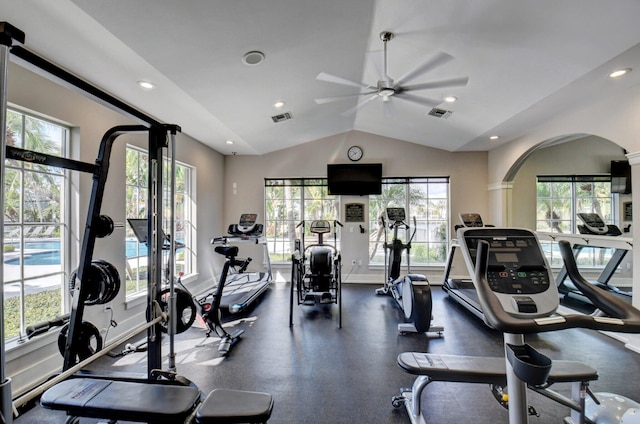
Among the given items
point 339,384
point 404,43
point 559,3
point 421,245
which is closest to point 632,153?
point 559,3

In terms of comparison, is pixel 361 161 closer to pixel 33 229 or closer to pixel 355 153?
pixel 355 153

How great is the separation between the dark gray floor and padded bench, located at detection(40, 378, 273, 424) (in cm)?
87

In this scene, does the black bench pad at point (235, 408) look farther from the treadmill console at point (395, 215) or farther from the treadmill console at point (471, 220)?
the treadmill console at point (471, 220)

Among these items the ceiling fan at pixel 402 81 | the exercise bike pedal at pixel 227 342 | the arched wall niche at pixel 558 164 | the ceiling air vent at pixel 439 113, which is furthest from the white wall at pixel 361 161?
the exercise bike pedal at pixel 227 342

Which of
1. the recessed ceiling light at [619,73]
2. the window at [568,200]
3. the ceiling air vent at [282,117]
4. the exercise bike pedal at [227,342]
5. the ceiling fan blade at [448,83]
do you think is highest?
the ceiling air vent at [282,117]

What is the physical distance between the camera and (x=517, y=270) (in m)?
1.39

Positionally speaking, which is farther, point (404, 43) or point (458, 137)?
point (458, 137)

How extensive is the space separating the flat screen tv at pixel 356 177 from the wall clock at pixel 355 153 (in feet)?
0.65

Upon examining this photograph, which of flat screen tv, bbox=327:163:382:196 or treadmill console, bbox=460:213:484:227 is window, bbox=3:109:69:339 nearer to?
flat screen tv, bbox=327:163:382:196

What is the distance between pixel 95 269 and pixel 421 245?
5709mm

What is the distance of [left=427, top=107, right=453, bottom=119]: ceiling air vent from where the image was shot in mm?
4195

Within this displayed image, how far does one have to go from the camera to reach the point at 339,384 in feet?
7.93

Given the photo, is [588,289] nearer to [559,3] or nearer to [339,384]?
[339,384]

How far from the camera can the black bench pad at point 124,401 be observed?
129 centimetres
